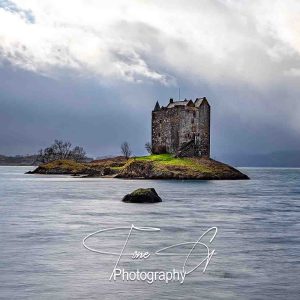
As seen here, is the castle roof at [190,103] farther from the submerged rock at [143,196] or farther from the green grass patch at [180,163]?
the submerged rock at [143,196]

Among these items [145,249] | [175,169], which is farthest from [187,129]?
[145,249]

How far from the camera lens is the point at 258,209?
59.3 m

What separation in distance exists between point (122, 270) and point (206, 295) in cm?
504

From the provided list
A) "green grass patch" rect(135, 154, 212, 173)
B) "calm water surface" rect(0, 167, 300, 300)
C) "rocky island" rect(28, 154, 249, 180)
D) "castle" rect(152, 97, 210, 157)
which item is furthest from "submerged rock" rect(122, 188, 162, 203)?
"castle" rect(152, 97, 210, 157)

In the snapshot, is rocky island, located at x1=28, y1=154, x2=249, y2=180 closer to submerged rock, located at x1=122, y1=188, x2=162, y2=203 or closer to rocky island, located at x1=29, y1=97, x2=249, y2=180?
rocky island, located at x1=29, y1=97, x2=249, y2=180

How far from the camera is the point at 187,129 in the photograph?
474ft

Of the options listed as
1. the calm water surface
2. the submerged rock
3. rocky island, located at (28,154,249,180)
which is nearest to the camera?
the calm water surface

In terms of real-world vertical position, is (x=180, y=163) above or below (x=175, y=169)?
above

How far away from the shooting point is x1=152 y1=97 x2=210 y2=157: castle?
470 feet

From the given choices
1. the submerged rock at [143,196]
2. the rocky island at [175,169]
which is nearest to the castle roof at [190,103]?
the rocky island at [175,169]

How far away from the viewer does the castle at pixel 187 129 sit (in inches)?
5645

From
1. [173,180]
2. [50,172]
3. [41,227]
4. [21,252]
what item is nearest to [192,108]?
[173,180]

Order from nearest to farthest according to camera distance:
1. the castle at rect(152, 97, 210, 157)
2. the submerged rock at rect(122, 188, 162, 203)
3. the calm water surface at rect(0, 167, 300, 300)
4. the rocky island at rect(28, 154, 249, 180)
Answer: the calm water surface at rect(0, 167, 300, 300) → the submerged rock at rect(122, 188, 162, 203) → the rocky island at rect(28, 154, 249, 180) → the castle at rect(152, 97, 210, 157)

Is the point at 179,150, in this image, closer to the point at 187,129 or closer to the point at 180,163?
the point at 187,129
